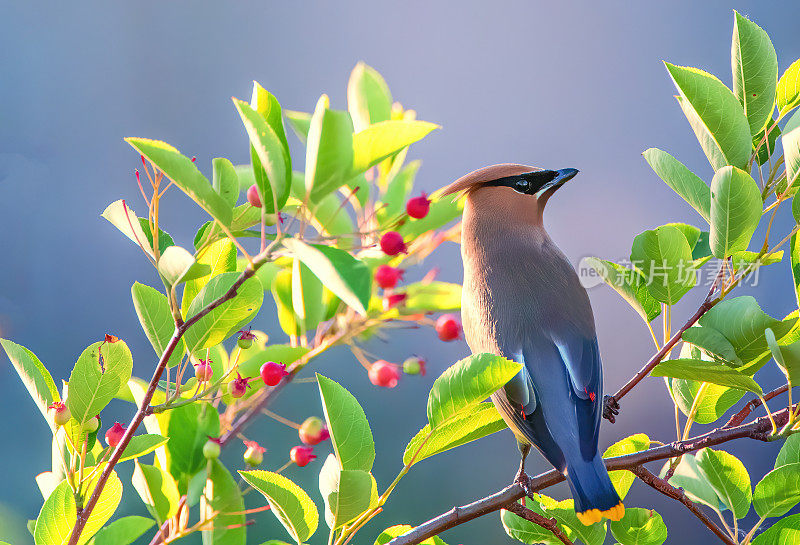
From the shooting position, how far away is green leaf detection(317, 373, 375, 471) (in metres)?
0.66

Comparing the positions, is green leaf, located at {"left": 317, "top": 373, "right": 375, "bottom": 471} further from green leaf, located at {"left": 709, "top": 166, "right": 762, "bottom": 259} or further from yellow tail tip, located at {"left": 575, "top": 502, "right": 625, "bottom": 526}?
green leaf, located at {"left": 709, "top": 166, "right": 762, "bottom": 259}

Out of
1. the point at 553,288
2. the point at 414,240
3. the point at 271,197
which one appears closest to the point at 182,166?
the point at 271,197

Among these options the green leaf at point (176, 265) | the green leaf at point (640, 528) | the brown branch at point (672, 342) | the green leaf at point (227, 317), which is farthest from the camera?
the green leaf at point (640, 528)

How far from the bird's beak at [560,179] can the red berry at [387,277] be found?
35cm

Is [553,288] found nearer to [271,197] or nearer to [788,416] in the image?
[788,416]

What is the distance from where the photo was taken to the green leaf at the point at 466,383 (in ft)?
1.85

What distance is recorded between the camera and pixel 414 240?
0.68 metres

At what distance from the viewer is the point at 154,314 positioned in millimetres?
644

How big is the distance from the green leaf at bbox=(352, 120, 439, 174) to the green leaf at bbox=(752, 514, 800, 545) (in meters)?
0.61

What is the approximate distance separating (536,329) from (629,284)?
0.13 meters

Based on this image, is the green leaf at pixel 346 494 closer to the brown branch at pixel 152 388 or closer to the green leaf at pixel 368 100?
the brown branch at pixel 152 388

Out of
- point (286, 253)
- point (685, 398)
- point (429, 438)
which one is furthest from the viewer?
point (685, 398)

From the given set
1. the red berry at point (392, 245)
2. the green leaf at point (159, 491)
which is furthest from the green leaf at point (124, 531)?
the red berry at point (392, 245)

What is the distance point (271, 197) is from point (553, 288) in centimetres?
41
